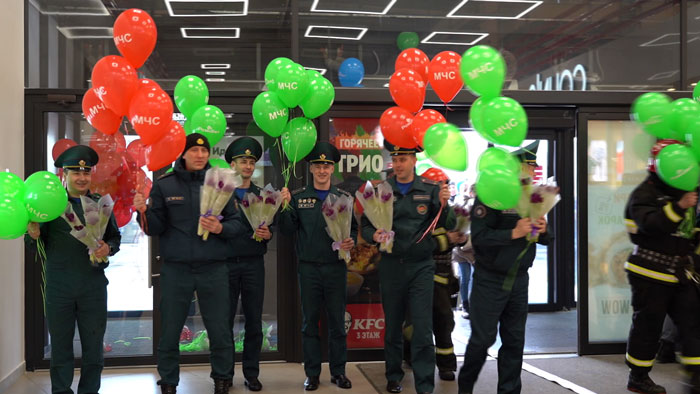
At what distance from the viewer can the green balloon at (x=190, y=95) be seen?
446cm

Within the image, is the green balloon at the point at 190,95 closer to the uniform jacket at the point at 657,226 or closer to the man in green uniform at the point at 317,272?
the man in green uniform at the point at 317,272

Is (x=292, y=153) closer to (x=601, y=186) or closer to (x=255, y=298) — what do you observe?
(x=255, y=298)

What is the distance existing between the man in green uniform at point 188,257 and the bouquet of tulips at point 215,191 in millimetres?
50

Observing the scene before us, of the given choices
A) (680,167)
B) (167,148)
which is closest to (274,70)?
(167,148)

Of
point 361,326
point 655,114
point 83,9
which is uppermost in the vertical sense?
point 83,9

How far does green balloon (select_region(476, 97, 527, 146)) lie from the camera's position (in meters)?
3.59

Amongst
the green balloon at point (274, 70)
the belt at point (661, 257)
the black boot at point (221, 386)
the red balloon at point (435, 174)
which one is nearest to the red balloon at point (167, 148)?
the green balloon at point (274, 70)

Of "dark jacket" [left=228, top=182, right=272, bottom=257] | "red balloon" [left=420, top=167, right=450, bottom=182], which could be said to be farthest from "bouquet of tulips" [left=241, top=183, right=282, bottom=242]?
"red balloon" [left=420, top=167, right=450, bottom=182]

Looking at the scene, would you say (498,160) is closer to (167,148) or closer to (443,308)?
(443,308)

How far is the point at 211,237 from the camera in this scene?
409 centimetres

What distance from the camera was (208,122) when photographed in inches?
172

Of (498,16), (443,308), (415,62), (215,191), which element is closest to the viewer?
(215,191)

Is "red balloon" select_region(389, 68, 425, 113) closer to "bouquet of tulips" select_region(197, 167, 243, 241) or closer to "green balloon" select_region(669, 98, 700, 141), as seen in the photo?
"bouquet of tulips" select_region(197, 167, 243, 241)

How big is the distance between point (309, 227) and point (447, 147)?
1218mm
